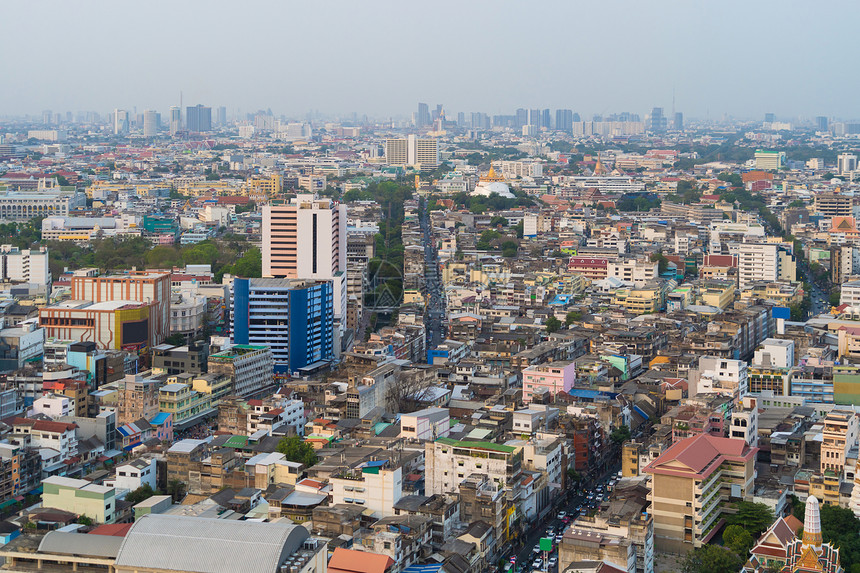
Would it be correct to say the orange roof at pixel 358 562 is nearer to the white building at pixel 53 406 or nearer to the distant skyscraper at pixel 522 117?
the white building at pixel 53 406

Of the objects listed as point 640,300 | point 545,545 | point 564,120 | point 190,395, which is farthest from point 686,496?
point 564,120

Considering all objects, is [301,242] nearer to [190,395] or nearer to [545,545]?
[190,395]

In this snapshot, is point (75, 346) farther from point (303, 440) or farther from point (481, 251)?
point (481, 251)

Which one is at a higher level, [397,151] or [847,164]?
[397,151]

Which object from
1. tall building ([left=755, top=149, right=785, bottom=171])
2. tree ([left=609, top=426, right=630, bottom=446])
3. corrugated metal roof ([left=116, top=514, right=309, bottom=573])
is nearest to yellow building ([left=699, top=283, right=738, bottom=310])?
tree ([left=609, top=426, right=630, bottom=446])

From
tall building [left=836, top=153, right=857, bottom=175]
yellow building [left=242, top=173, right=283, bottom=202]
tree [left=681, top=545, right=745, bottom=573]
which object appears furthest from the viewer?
tall building [left=836, top=153, right=857, bottom=175]

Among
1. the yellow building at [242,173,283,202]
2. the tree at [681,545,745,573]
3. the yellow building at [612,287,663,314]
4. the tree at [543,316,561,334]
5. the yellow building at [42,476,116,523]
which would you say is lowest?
the tree at [681,545,745,573]

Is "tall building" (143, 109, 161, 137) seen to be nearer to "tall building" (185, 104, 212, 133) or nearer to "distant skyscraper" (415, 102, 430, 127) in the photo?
"tall building" (185, 104, 212, 133)
